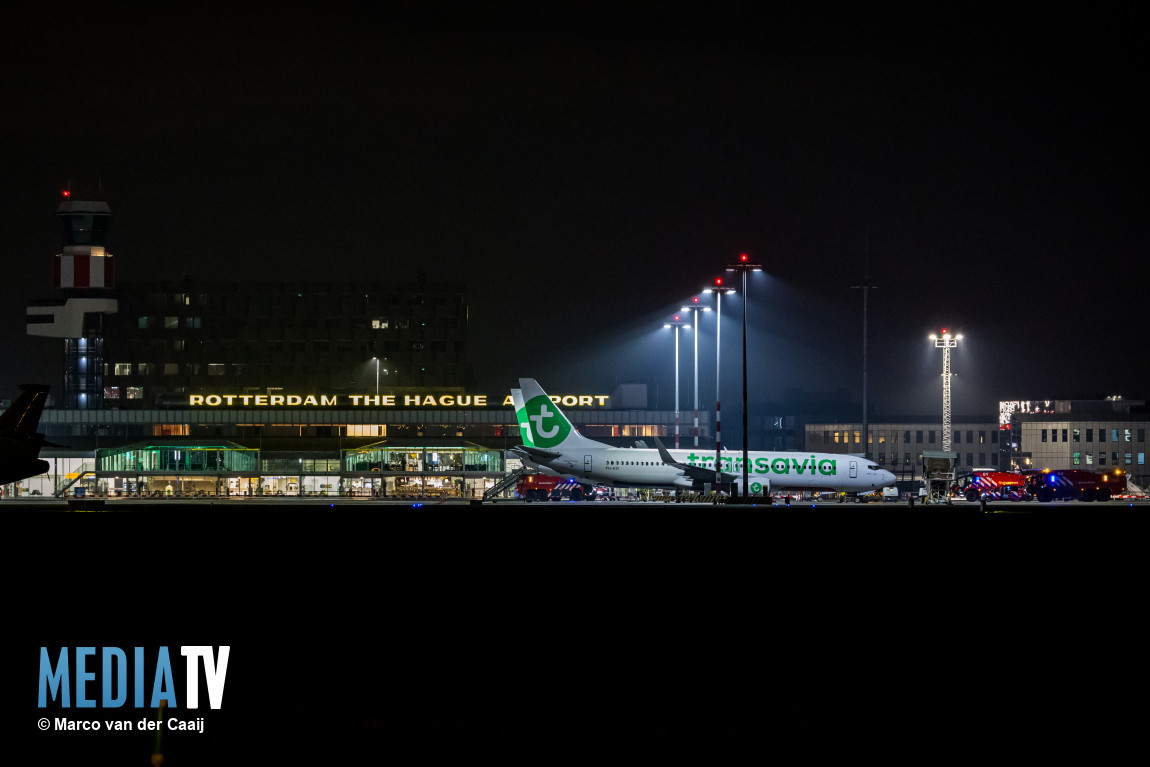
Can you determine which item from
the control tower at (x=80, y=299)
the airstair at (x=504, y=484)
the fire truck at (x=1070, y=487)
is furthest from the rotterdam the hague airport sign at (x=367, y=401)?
the fire truck at (x=1070, y=487)

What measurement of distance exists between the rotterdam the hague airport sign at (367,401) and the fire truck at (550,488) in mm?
50125

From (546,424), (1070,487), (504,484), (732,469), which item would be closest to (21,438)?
(546,424)

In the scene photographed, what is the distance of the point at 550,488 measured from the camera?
97188mm
